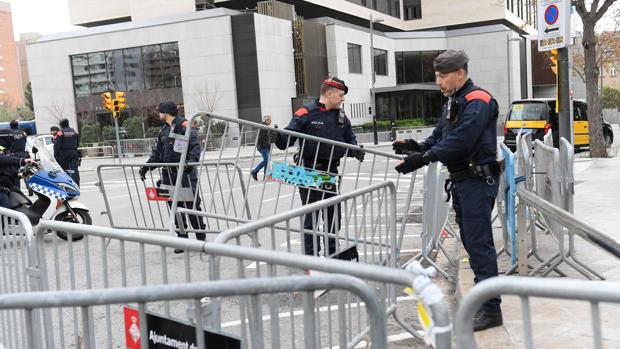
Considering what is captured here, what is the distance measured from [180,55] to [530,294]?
37.4 meters

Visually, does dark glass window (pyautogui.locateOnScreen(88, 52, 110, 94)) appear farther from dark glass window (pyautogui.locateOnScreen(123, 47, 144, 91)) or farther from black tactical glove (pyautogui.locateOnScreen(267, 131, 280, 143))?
black tactical glove (pyautogui.locateOnScreen(267, 131, 280, 143))

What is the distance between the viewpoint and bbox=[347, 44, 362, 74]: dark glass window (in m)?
42.4

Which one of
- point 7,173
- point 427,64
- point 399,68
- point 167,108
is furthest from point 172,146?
point 427,64

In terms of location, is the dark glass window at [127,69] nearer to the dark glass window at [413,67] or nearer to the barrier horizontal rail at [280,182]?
the barrier horizontal rail at [280,182]

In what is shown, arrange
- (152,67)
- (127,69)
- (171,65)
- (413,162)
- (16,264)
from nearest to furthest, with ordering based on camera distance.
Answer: (16,264) < (413,162) < (171,65) < (152,67) < (127,69)

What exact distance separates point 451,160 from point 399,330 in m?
1.35

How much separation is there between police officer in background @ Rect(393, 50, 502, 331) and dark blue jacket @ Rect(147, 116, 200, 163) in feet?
12.4

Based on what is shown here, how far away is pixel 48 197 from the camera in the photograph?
8039 millimetres

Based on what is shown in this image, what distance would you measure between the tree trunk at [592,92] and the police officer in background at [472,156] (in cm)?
1363

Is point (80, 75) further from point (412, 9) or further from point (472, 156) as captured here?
point (472, 156)

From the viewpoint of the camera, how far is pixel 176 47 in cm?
3700

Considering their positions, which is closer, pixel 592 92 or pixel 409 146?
pixel 409 146

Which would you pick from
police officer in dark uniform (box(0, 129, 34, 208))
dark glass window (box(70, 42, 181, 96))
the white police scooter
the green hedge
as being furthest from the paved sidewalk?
dark glass window (box(70, 42, 181, 96))

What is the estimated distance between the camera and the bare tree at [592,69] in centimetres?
1535
